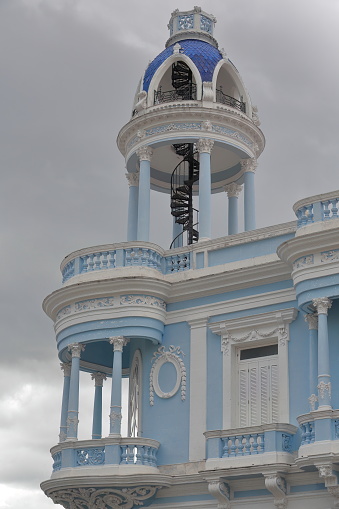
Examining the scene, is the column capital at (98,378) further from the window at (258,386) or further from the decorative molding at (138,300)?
the window at (258,386)

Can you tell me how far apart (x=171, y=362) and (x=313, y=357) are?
399 centimetres

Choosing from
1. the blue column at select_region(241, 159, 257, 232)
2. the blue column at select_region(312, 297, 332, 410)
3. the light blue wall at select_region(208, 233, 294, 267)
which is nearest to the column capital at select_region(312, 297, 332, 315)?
the blue column at select_region(312, 297, 332, 410)

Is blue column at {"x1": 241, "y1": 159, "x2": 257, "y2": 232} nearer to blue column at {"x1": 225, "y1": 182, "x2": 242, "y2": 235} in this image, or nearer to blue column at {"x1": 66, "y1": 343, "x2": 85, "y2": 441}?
blue column at {"x1": 225, "y1": 182, "x2": 242, "y2": 235}

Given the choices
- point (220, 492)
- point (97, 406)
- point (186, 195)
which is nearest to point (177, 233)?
point (186, 195)

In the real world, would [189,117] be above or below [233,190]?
above

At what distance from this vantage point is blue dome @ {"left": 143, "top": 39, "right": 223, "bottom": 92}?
2745 centimetres

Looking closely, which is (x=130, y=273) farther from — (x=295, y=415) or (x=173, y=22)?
(x=173, y=22)

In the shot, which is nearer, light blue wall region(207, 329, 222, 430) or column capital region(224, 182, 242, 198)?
light blue wall region(207, 329, 222, 430)

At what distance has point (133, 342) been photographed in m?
24.2

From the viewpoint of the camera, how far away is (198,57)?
27641mm

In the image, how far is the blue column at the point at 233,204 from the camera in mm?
28281

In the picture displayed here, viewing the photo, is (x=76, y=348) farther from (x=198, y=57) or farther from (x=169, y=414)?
(x=198, y=57)

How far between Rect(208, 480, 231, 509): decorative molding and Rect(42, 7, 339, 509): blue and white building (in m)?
0.03

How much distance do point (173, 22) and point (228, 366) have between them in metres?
11.9
